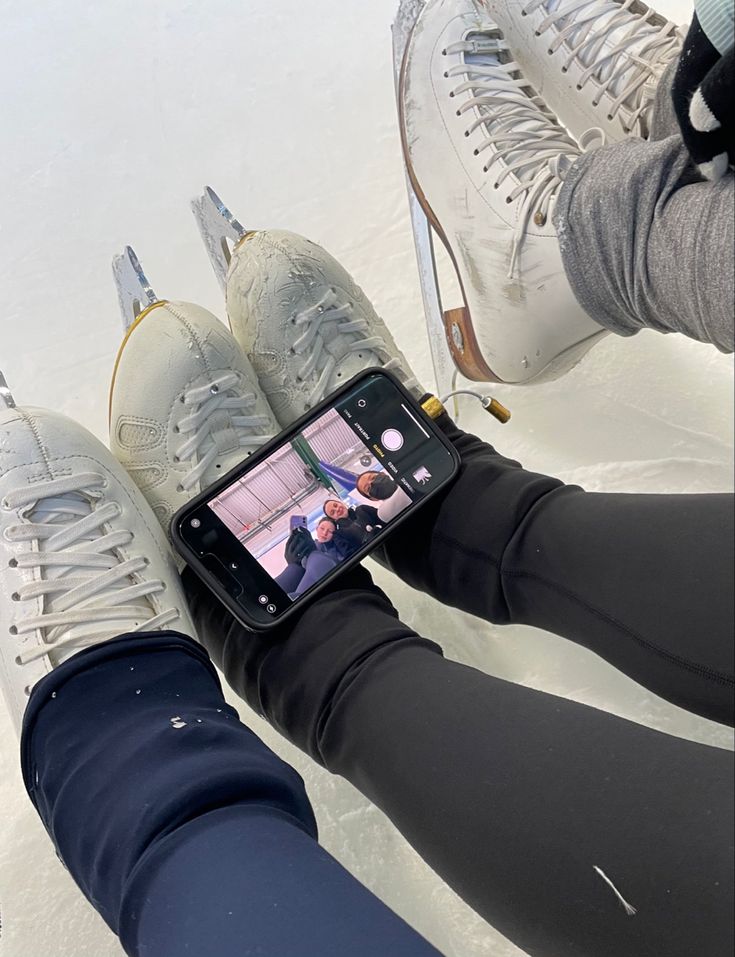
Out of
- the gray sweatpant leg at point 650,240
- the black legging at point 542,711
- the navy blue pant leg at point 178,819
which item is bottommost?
the black legging at point 542,711

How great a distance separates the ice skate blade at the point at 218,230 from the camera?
25.1 inches

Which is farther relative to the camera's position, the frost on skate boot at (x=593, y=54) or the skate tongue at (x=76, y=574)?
the frost on skate boot at (x=593, y=54)

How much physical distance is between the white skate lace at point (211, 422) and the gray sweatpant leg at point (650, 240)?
0.23 m

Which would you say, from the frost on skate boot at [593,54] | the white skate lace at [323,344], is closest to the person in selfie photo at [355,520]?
the white skate lace at [323,344]

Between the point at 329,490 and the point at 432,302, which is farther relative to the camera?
the point at 432,302

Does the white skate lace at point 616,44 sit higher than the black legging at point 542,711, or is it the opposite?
Answer: the white skate lace at point 616,44

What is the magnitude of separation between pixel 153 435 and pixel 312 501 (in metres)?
0.13

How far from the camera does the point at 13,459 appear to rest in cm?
50

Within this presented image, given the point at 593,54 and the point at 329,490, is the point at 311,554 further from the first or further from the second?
the point at 593,54

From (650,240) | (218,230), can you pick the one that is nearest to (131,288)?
(218,230)

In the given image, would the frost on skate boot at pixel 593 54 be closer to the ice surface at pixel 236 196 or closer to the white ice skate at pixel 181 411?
the ice surface at pixel 236 196

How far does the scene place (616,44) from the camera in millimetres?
610

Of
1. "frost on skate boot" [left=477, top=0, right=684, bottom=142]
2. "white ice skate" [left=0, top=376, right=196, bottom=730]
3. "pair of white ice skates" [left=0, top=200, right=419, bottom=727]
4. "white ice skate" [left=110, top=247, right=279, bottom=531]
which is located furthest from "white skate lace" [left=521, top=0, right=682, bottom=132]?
"white ice skate" [left=0, top=376, right=196, bottom=730]

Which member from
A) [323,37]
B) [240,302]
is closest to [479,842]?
[240,302]
